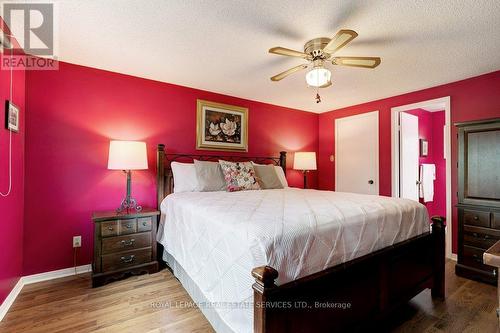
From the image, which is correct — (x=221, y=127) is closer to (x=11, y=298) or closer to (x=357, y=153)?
(x=357, y=153)

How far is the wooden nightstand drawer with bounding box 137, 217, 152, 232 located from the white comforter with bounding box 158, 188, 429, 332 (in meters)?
0.66

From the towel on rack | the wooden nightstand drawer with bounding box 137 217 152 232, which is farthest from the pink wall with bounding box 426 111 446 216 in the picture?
the wooden nightstand drawer with bounding box 137 217 152 232

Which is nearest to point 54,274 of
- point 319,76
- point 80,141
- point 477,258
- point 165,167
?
point 80,141

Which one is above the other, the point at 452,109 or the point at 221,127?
the point at 452,109

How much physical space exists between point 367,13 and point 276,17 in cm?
67

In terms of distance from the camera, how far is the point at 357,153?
4.23 metres

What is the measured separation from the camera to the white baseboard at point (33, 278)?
1890 mm

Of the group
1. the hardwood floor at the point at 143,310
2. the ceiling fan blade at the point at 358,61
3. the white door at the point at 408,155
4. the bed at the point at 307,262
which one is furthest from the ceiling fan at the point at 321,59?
the white door at the point at 408,155

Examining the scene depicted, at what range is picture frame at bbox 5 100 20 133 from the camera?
191cm

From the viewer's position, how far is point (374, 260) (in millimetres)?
1551

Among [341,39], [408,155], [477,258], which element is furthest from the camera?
[408,155]

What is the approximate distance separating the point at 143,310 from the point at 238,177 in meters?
1.69

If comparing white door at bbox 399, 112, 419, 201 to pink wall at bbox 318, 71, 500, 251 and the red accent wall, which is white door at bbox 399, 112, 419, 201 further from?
the red accent wall

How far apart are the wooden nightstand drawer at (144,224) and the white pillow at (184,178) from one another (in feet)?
1.54
